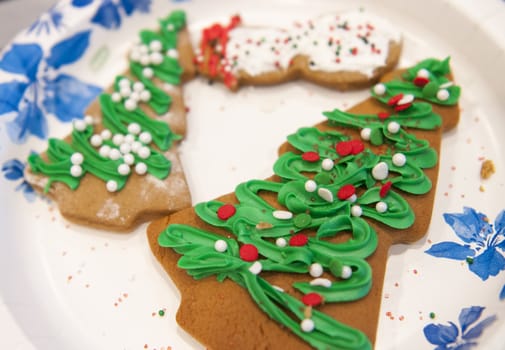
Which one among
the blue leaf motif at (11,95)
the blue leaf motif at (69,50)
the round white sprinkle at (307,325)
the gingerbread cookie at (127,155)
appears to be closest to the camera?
the round white sprinkle at (307,325)

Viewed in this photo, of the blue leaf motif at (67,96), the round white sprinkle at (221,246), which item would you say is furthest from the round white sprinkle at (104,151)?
the round white sprinkle at (221,246)

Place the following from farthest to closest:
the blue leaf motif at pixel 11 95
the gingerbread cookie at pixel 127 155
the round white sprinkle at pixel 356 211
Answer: the blue leaf motif at pixel 11 95, the gingerbread cookie at pixel 127 155, the round white sprinkle at pixel 356 211

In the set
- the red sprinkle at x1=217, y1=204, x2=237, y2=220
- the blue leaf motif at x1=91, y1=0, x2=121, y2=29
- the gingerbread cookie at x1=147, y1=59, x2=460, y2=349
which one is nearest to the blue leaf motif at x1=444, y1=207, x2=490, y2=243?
the gingerbread cookie at x1=147, y1=59, x2=460, y2=349

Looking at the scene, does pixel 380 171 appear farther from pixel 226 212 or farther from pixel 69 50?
pixel 69 50

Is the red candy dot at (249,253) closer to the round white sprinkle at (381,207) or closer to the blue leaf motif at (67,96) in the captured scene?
the round white sprinkle at (381,207)

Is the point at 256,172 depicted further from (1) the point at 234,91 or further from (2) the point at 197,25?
(2) the point at 197,25

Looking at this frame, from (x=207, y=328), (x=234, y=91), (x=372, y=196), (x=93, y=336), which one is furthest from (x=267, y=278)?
(x=234, y=91)
